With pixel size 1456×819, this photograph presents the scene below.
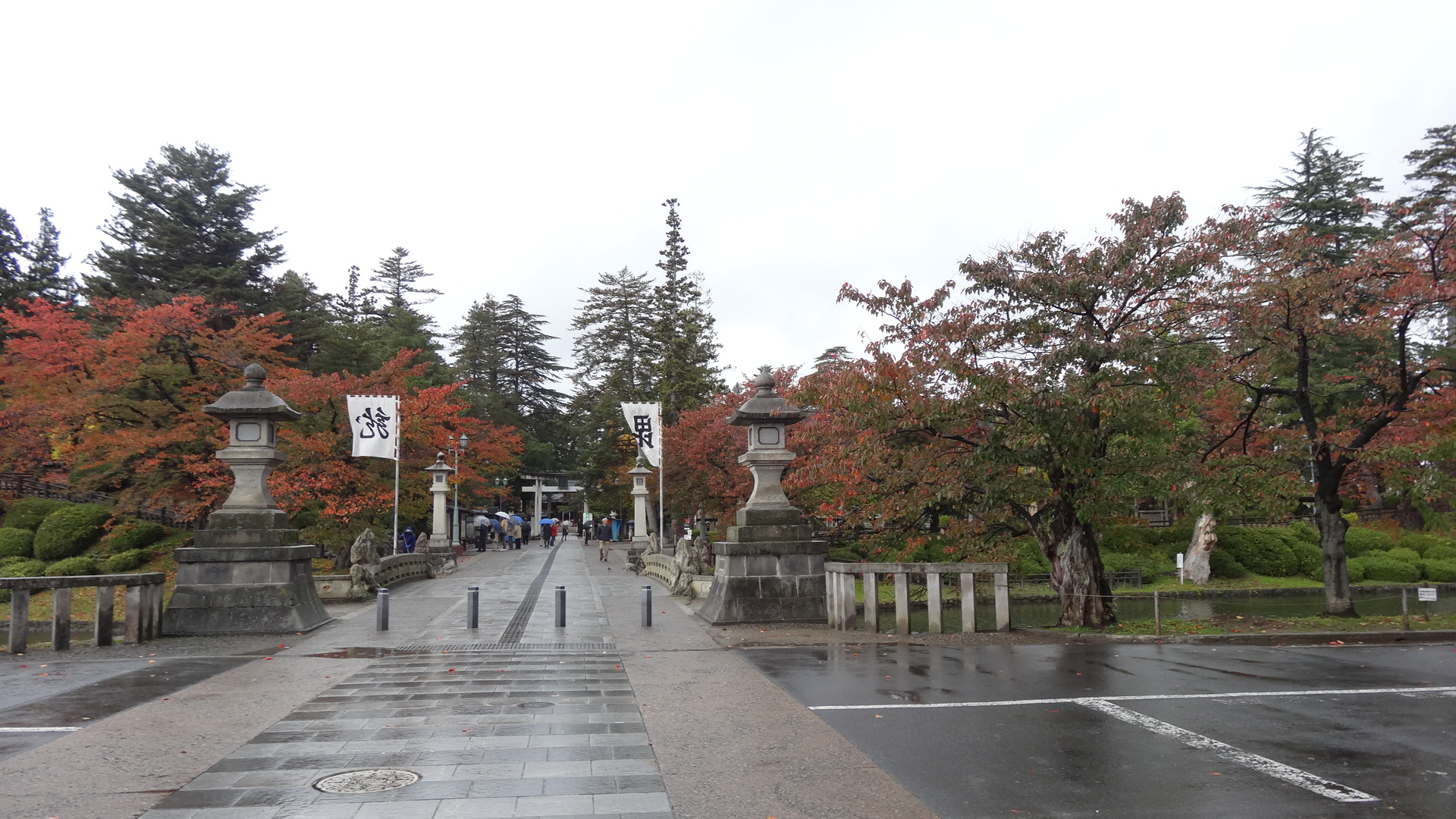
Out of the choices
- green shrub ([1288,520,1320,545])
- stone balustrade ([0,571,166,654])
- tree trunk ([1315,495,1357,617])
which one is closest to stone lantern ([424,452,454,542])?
stone balustrade ([0,571,166,654])

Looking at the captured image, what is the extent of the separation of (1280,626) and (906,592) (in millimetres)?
6287

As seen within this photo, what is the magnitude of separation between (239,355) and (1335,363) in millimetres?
39675

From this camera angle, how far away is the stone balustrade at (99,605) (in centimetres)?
1076

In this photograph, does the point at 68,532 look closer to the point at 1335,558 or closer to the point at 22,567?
the point at 22,567

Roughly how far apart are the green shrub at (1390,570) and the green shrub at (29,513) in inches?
1774

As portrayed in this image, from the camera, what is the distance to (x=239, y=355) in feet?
87.1

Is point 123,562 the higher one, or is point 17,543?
point 17,543

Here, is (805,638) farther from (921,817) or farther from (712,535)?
(712,535)

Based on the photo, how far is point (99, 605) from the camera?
11344mm

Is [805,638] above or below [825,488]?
below

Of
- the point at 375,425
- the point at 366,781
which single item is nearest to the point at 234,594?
the point at 366,781

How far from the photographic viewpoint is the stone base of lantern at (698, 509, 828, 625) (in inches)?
521

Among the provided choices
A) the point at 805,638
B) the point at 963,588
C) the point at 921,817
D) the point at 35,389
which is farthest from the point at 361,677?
the point at 35,389

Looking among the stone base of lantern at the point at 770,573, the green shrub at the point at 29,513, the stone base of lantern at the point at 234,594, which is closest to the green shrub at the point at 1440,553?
the stone base of lantern at the point at 770,573
